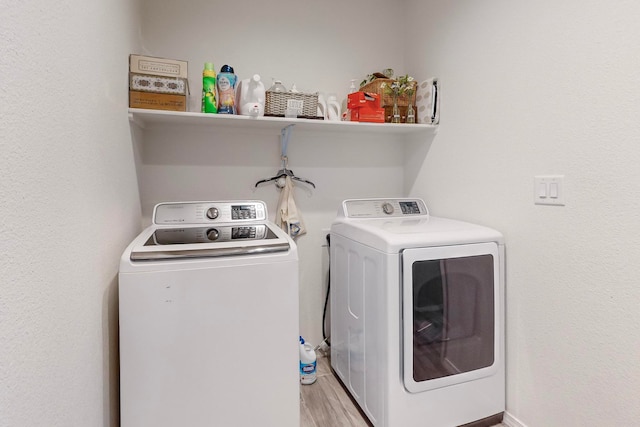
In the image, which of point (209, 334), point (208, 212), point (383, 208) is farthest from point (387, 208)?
point (209, 334)

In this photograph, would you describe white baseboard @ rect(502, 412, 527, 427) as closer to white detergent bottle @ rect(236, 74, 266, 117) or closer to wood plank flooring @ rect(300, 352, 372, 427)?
wood plank flooring @ rect(300, 352, 372, 427)

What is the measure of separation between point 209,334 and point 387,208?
135 centimetres

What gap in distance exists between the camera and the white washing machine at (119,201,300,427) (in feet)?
4.02

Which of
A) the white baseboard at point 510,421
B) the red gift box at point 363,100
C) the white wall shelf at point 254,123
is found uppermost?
the red gift box at point 363,100

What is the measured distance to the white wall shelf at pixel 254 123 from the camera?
70.0 inches

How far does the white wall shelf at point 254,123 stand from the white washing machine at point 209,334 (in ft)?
2.36

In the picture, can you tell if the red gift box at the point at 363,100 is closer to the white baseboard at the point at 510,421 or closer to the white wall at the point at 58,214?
the white wall at the point at 58,214

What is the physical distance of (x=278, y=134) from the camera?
2.27 m

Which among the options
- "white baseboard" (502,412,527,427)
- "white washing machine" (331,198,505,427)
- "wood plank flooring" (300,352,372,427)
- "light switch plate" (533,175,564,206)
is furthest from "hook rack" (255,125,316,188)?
"white baseboard" (502,412,527,427)

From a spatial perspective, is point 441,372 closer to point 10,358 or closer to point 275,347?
point 275,347

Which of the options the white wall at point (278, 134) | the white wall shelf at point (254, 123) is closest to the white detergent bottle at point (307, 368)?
the white wall at point (278, 134)

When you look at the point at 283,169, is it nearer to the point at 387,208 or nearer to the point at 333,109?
the point at 333,109

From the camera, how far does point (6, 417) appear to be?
0.64 m

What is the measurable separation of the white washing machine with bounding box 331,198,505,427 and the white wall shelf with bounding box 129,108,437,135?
703 mm
